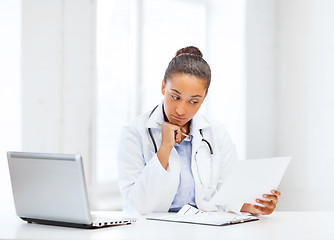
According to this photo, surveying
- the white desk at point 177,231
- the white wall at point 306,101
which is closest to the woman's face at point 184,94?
the white desk at point 177,231

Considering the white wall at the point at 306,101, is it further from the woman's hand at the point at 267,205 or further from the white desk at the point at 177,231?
the white desk at the point at 177,231

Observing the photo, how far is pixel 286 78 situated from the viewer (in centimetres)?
380

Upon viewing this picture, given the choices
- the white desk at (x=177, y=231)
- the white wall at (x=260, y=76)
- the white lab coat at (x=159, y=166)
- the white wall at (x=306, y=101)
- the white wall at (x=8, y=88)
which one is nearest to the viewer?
the white desk at (x=177, y=231)

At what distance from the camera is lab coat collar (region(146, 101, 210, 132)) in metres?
2.19

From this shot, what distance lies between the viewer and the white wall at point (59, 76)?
8.83 ft

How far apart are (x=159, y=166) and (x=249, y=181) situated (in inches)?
15.3

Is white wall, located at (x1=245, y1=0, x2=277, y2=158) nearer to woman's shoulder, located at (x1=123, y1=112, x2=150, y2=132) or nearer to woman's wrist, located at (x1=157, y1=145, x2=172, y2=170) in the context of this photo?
woman's shoulder, located at (x1=123, y1=112, x2=150, y2=132)

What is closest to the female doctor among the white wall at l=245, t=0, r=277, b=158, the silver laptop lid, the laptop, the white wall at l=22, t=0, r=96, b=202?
the laptop

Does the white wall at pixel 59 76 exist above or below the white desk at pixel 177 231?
above

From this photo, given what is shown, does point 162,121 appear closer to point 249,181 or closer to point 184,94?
point 184,94

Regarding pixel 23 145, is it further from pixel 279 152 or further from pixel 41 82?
pixel 279 152

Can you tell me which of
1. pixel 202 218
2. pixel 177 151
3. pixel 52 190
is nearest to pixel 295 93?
pixel 177 151

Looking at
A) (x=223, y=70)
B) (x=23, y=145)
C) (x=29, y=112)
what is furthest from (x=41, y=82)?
(x=223, y=70)

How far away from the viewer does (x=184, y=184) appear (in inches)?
84.8
